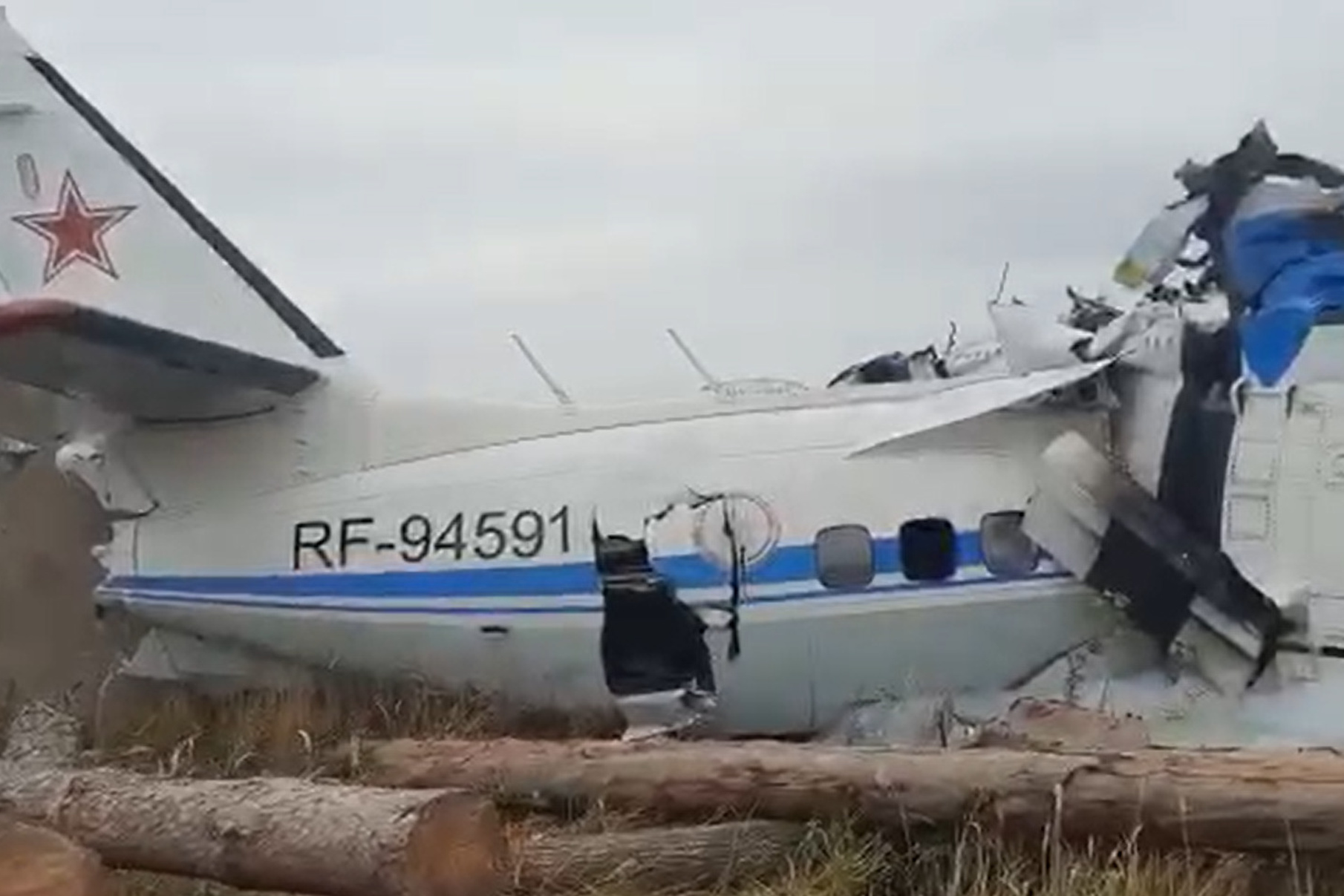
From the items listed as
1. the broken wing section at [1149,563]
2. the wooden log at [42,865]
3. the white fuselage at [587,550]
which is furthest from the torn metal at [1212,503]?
the wooden log at [42,865]

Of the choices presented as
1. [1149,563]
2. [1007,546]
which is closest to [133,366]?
[1007,546]

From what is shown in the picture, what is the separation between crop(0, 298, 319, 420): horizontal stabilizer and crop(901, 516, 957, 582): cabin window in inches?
149

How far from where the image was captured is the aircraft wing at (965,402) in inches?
405

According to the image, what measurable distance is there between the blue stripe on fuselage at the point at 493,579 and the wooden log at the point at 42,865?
5001 mm

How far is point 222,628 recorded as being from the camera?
37.7ft

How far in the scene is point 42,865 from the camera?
5.78 meters

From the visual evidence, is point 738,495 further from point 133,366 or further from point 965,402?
point 133,366

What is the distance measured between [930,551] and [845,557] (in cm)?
45

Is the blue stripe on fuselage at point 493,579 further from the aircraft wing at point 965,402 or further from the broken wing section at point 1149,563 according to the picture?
the aircraft wing at point 965,402

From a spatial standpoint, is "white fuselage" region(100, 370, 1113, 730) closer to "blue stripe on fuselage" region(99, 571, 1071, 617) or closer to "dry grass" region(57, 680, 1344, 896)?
"blue stripe on fuselage" region(99, 571, 1071, 617)

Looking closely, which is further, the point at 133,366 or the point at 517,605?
the point at 517,605

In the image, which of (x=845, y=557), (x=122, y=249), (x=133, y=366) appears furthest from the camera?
(x=122, y=249)

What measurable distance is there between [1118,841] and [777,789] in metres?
1.31

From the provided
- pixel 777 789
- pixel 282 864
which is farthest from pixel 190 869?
pixel 777 789
